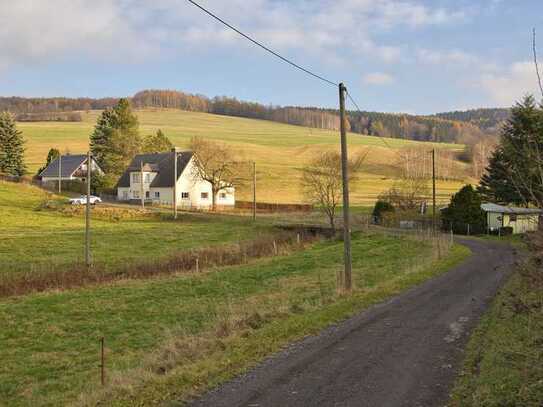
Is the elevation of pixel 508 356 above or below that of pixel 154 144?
below

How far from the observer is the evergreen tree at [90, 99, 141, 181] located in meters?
88.8

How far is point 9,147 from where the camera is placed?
86438 millimetres

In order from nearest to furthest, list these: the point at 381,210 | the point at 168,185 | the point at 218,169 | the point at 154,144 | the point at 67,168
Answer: the point at 381,210 → the point at 218,169 → the point at 168,185 → the point at 67,168 → the point at 154,144

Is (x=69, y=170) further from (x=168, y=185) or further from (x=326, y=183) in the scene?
(x=326, y=183)

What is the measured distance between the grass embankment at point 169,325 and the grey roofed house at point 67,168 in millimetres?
64544

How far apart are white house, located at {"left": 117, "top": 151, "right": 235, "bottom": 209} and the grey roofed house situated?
8481 mm

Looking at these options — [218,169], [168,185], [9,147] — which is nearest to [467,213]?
[218,169]

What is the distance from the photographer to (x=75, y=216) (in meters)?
59.2

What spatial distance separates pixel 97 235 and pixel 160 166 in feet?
129

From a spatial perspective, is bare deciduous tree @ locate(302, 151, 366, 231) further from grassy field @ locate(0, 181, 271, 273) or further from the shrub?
grassy field @ locate(0, 181, 271, 273)

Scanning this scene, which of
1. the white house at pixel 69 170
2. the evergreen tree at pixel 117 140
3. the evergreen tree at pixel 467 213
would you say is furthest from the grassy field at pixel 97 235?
the evergreen tree at pixel 117 140

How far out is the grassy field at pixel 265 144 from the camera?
321 feet

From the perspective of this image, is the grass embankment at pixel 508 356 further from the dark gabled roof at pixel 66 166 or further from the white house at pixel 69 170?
the dark gabled roof at pixel 66 166

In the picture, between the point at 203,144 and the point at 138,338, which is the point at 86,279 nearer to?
the point at 138,338
